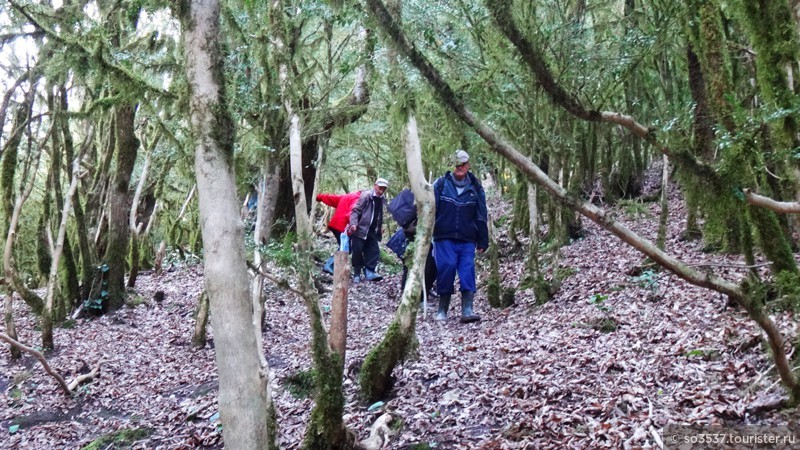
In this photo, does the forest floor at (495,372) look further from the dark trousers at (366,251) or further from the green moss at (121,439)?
the dark trousers at (366,251)

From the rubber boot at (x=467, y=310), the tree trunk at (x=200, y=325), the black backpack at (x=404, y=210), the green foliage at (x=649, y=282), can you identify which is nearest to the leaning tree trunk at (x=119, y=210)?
the tree trunk at (x=200, y=325)

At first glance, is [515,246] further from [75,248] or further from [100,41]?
[75,248]

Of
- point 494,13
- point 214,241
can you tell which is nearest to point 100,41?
point 214,241

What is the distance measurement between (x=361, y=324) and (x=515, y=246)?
5.45 m

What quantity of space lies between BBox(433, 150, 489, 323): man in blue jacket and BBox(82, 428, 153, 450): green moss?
4522 millimetres

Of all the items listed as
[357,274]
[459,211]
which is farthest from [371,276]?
[459,211]

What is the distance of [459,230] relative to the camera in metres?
8.88

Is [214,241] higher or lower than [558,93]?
lower

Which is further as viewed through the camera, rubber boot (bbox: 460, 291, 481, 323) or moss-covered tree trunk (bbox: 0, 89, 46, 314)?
moss-covered tree trunk (bbox: 0, 89, 46, 314)

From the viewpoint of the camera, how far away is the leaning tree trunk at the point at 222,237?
3338mm

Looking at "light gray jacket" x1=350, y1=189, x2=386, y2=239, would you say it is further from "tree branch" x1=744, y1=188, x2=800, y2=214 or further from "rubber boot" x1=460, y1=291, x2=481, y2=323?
"tree branch" x1=744, y1=188, x2=800, y2=214

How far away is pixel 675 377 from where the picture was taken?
4887 millimetres

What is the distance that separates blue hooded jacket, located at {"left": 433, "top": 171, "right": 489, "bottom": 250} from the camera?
884 centimetres

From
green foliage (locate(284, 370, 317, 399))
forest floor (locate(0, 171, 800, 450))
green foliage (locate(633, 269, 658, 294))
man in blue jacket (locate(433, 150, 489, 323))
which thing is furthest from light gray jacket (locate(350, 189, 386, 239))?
green foliage (locate(633, 269, 658, 294))
